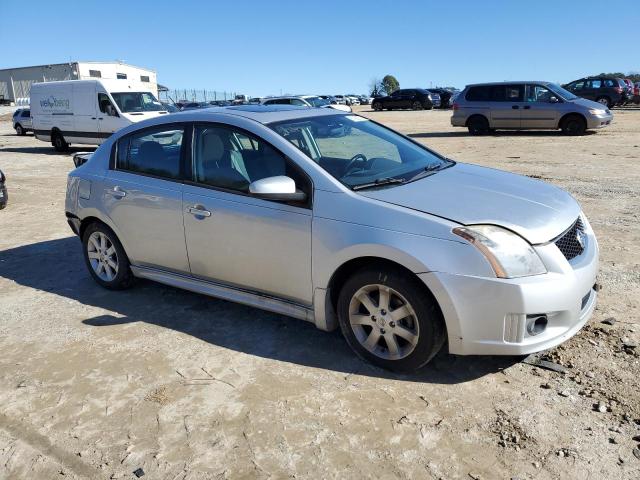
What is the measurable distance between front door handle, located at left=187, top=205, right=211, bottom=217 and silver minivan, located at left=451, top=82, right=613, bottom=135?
15752 millimetres

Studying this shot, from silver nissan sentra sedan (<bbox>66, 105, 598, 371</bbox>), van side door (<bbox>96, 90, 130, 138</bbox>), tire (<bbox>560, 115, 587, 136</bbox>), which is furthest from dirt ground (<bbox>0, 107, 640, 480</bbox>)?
tire (<bbox>560, 115, 587, 136</bbox>)

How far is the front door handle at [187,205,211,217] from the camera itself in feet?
13.3

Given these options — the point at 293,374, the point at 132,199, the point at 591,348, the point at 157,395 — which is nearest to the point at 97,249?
the point at 132,199

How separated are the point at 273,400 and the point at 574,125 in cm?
1674

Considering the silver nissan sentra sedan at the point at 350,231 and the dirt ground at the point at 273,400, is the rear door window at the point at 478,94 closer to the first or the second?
the dirt ground at the point at 273,400

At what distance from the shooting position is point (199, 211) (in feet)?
13.4

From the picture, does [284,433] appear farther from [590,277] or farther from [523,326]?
[590,277]

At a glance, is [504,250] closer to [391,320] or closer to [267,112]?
[391,320]

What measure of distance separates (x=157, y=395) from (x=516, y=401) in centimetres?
209

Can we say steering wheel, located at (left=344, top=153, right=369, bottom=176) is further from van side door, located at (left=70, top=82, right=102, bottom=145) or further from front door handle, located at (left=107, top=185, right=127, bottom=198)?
van side door, located at (left=70, top=82, right=102, bottom=145)

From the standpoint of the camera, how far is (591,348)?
3.64m

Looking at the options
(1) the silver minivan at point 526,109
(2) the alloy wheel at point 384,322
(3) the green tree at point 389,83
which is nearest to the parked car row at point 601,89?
(1) the silver minivan at point 526,109

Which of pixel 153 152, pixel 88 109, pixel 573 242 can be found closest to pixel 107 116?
pixel 88 109

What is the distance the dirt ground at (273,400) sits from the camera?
2.69m
